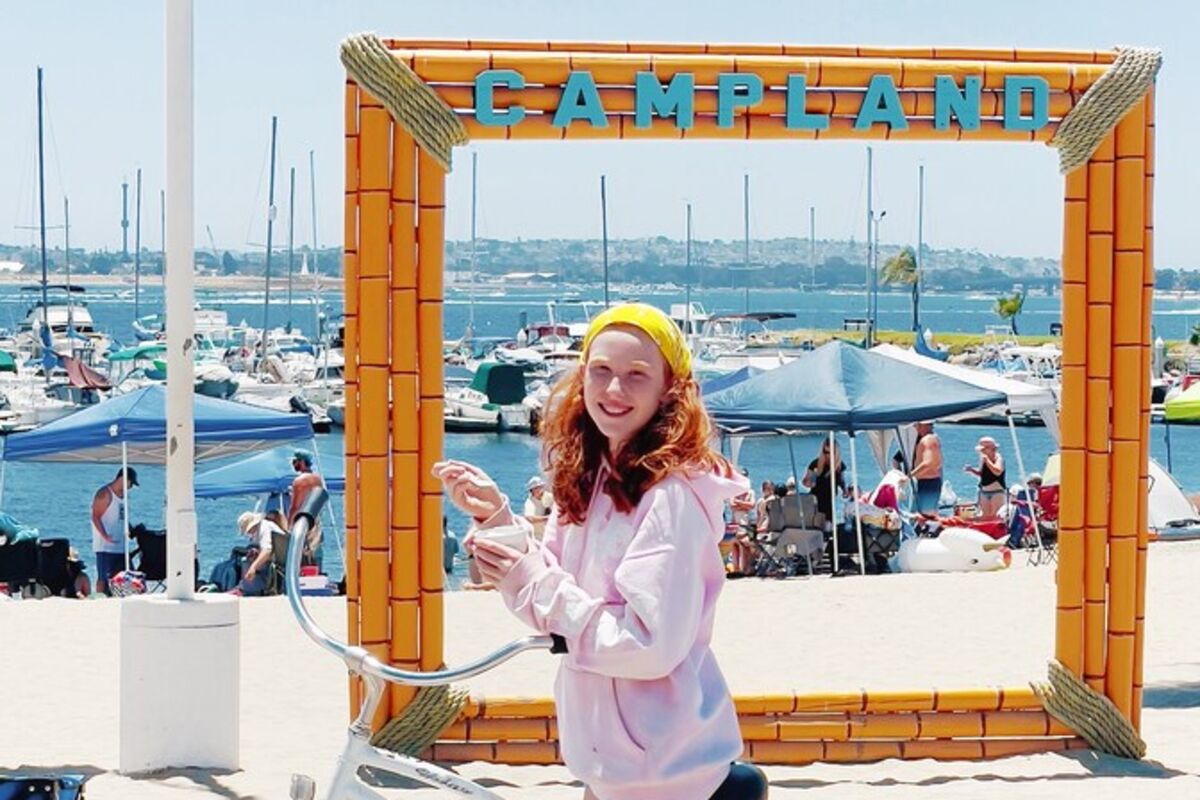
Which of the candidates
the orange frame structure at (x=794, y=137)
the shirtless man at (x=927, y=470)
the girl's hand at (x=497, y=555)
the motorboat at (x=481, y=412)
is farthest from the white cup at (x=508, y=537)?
the motorboat at (x=481, y=412)

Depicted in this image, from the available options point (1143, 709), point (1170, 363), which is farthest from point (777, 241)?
point (1143, 709)

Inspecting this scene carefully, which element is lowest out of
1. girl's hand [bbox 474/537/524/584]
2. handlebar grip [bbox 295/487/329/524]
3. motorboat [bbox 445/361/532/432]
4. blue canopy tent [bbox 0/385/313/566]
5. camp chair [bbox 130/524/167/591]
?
motorboat [bbox 445/361/532/432]

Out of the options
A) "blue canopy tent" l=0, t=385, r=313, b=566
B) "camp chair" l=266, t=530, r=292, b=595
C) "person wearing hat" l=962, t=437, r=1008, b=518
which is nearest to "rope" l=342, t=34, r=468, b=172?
"camp chair" l=266, t=530, r=292, b=595

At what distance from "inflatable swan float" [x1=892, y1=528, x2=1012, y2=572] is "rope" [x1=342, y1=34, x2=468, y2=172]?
24.8ft

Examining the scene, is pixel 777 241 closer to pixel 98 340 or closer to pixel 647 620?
pixel 98 340

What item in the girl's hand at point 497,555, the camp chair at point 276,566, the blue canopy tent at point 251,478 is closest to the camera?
the girl's hand at point 497,555

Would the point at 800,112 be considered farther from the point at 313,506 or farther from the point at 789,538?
the point at 789,538

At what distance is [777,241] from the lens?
76875mm

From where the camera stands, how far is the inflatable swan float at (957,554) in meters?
12.9

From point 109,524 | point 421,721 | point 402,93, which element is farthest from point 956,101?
point 109,524

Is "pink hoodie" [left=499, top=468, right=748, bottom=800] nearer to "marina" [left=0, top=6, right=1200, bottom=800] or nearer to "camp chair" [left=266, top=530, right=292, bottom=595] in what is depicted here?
"marina" [left=0, top=6, right=1200, bottom=800]

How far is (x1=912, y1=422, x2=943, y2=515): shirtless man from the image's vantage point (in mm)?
15626

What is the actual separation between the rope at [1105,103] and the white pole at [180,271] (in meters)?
2.84

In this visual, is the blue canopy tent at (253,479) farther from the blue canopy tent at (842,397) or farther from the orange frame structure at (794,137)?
the orange frame structure at (794,137)
